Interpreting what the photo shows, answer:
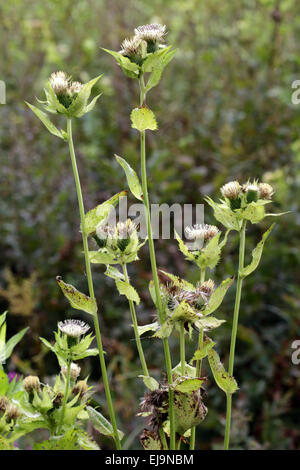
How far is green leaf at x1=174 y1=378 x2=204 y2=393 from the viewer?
0.60 meters

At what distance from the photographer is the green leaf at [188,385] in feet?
1.98

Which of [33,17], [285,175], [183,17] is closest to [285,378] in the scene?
[285,175]

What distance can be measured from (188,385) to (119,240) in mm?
173

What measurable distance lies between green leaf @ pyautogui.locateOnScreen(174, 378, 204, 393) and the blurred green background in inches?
22.3

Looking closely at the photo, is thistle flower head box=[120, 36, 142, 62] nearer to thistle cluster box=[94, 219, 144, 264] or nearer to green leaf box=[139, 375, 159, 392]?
thistle cluster box=[94, 219, 144, 264]

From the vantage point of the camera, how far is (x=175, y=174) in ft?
7.34

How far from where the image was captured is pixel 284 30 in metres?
2.43

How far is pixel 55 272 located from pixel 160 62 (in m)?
1.36

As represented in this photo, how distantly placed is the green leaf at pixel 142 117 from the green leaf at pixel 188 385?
0.27 meters

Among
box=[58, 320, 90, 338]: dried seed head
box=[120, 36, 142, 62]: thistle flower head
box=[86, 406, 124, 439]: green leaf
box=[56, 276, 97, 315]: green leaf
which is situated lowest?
box=[86, 406, 124, 439]: green leaf

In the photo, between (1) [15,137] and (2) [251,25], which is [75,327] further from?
(2) [251,25]

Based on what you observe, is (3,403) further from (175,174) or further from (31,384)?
(175,174)

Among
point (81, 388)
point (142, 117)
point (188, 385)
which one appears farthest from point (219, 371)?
point (142, 117)

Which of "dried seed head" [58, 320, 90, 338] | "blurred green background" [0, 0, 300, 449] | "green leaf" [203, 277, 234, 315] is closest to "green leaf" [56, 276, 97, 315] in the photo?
"dried seed head" [58, 320, 90, 338]
